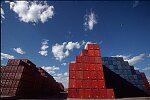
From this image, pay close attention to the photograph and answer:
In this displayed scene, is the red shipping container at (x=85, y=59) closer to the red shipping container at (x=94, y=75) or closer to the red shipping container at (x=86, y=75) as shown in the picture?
the red shipping container at (x=86, y=75)

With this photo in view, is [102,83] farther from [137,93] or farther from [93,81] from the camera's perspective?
[137,93]

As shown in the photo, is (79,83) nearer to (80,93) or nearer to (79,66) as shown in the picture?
(80,93)

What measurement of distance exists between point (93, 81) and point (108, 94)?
3.36 m

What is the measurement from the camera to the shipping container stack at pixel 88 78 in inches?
961

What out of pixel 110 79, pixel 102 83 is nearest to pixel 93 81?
pixel 102 83

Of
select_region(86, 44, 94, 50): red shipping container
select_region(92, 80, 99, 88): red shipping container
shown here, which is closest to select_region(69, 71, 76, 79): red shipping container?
select_region(92, 80, 99, 88): red shipping container

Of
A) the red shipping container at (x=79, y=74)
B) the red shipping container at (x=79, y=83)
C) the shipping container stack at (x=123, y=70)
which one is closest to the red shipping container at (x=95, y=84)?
the red shipping container at (x=79, y=83)

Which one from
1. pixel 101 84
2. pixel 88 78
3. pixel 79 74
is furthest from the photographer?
pixel 79 74

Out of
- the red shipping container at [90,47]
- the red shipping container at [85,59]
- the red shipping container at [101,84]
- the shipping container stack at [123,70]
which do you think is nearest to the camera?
the red shipping container at [101,84]

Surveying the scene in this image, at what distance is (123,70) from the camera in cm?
3584

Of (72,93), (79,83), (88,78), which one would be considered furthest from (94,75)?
(72,93)

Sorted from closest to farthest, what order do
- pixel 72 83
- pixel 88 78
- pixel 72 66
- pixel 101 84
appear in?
pixel 101 84 < pixel 72 83 < pixel 88 78 < pixel 72 66

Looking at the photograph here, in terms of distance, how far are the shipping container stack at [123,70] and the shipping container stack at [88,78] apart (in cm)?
916

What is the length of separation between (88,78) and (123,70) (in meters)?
14.0
